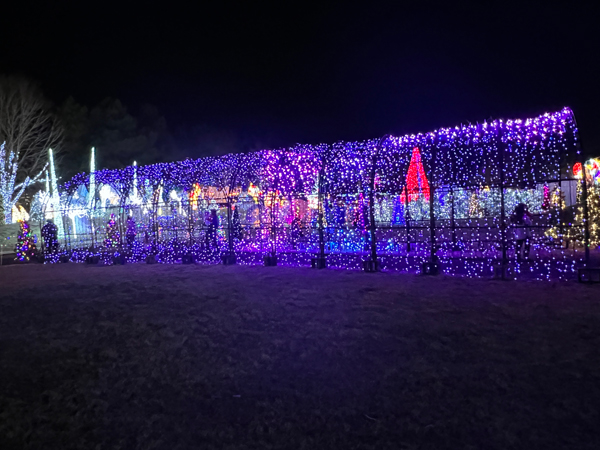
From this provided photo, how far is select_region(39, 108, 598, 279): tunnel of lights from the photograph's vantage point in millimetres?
9289

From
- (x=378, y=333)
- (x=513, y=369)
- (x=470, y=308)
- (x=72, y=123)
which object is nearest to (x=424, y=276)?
(x=470, y=308)

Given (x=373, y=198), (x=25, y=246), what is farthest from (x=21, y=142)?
(x=373, y=198)

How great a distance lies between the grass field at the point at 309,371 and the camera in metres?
2.73

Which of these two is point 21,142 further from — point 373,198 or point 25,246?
point 373,198

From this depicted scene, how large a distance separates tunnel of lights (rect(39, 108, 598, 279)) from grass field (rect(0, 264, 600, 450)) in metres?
3.03

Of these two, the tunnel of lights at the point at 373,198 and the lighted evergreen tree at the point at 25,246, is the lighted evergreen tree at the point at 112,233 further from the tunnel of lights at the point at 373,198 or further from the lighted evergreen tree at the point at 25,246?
the lighted evergreen tree at the point at 25,246

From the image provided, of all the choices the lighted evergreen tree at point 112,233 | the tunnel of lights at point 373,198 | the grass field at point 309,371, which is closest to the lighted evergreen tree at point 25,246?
the tunnel of lights at point 373,198

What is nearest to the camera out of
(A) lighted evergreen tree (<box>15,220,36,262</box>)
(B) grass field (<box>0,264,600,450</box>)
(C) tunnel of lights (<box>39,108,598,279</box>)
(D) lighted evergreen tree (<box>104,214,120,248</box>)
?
(B) grass field (<box>0,264,600,450</box>)

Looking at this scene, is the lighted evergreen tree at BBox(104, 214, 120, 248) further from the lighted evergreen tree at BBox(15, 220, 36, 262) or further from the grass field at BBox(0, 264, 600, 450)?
the grass field at BBox(0, 264, 600, 450)

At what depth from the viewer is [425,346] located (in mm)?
4320

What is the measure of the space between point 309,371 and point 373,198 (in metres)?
7.05

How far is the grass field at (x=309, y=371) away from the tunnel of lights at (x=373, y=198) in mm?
3025

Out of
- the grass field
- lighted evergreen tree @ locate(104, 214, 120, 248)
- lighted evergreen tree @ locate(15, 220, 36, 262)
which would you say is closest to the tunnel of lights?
lighted evergreen tree @ locate(104, 214, 120, 248)

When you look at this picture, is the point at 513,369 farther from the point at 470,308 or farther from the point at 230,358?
the point at 230,358
